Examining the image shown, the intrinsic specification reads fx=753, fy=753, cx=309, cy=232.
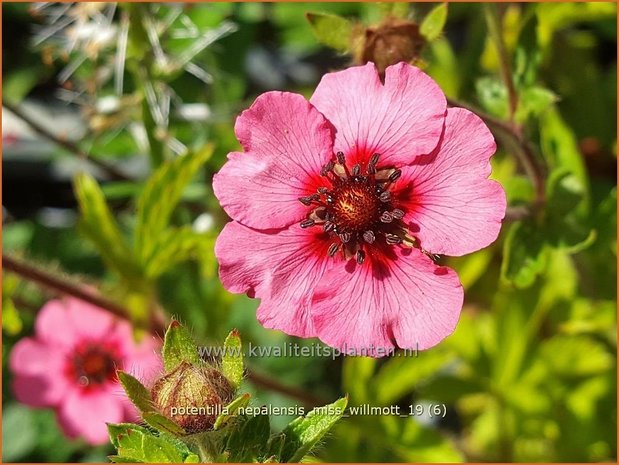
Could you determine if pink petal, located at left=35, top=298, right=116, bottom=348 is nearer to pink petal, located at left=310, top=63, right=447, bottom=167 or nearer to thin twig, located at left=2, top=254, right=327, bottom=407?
thin twig, located at left=2, top=254, right=327, bottom=407

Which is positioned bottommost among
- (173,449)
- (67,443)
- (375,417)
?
(67,443)

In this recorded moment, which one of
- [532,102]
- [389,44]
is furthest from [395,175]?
[532,102]

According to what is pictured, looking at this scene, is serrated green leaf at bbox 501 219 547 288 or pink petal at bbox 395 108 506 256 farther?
serrated green leaf at bbox 501 219 547 288

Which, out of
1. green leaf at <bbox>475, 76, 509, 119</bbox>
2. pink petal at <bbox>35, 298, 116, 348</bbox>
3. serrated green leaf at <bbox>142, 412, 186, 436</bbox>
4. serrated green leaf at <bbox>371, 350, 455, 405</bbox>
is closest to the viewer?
serrated green leaf at <bbox>142, 412, 186, 436</bbox>

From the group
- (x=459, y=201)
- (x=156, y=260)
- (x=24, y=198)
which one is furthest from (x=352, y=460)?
(x=24, y=198)

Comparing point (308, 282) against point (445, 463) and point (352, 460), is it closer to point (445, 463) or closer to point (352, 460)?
point (445, 463)

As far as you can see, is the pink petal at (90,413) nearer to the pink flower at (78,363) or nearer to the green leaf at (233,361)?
the pink flower at (78,363)

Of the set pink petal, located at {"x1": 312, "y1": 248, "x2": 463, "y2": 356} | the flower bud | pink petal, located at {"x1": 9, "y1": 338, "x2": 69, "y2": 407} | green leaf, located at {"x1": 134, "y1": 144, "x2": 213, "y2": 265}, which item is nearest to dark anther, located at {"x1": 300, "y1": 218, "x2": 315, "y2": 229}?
pink petal, located at {"x1": 312, "y1": 248, "x2": 463, "y2": 356}
